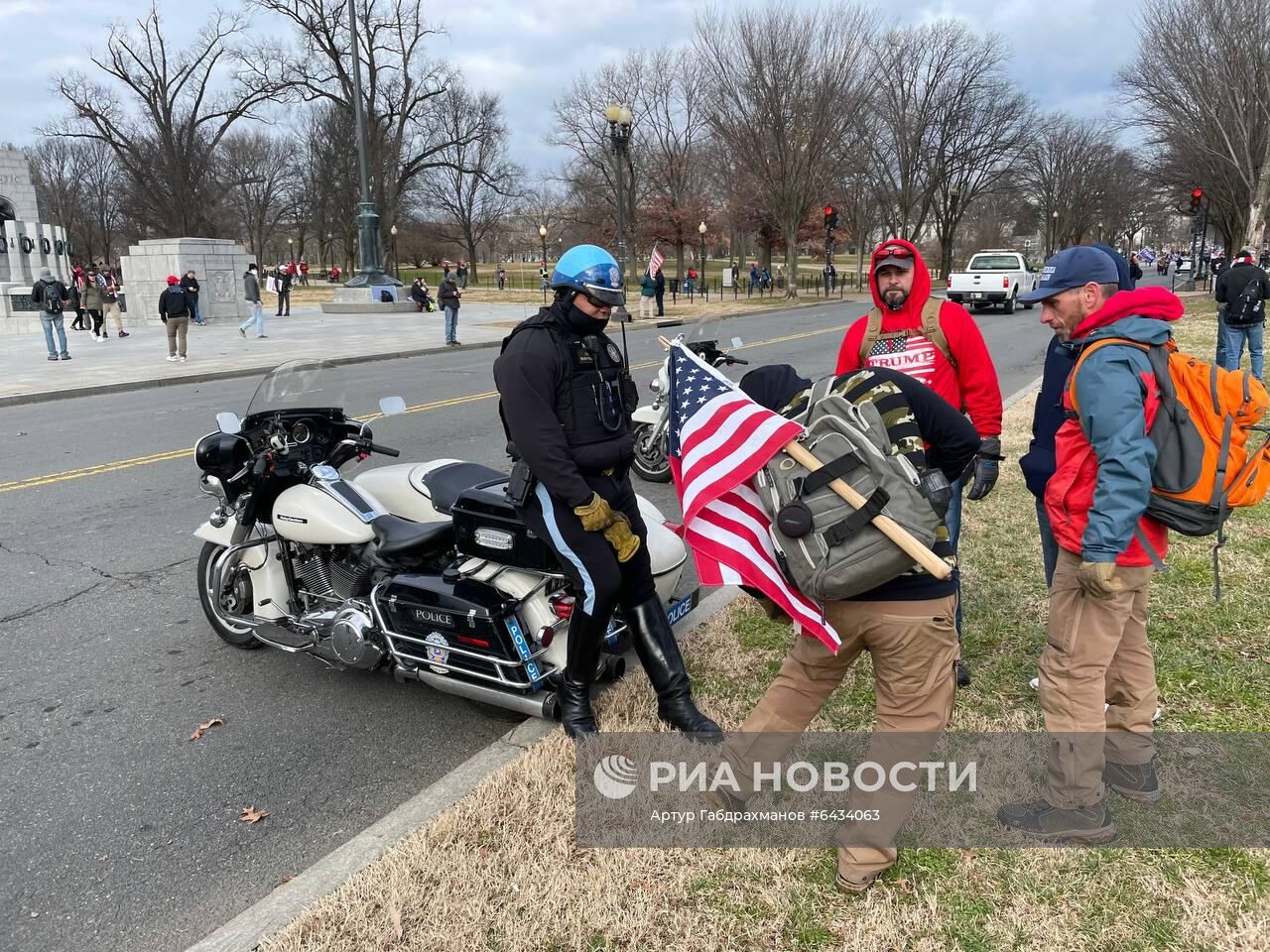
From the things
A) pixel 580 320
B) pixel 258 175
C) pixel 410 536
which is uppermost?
pixel 258 175

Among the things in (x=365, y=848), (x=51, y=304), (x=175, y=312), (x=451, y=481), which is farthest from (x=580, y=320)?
(x=51, y=304)

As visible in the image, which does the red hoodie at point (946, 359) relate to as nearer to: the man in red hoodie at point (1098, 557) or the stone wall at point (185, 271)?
the man in red hoodie at point (1098, 557)

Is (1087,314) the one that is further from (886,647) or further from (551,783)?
(551,783)

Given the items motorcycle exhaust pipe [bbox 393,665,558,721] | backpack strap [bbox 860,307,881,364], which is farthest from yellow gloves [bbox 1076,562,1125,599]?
motorcycle exhaust pipe [bbox 393,665,558,721]

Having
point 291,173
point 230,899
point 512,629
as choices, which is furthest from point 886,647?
point 291,173

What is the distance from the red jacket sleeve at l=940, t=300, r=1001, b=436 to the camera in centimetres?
378

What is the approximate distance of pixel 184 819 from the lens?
312 cm

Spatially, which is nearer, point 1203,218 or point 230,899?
point 230,899

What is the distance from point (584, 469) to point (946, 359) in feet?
5.63

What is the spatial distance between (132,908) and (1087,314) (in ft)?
11.7

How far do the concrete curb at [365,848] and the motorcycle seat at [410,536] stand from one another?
849 millimetres

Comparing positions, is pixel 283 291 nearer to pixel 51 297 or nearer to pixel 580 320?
pixel 51 297

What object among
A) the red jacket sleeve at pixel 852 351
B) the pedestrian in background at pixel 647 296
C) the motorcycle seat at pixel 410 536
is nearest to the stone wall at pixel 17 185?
the pedestrian in background at pixel 647 296

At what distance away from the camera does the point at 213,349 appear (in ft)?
67.5
